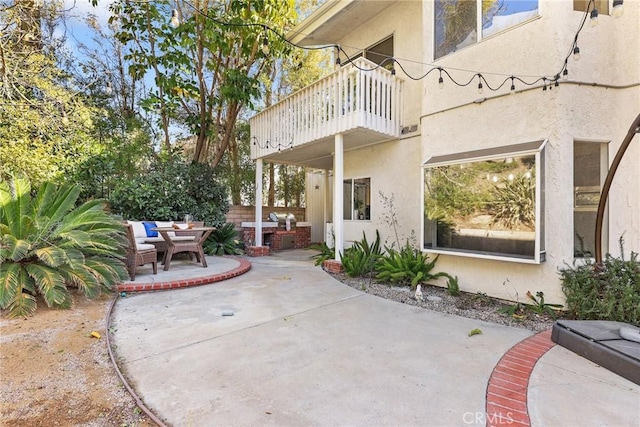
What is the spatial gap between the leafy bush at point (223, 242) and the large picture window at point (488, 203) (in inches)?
223

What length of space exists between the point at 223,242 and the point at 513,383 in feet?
26.2

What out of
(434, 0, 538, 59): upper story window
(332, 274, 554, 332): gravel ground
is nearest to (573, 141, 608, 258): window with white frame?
(332, 274, 554, 332): gravel ground

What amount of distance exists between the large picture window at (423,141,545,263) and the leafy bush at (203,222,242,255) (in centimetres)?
565

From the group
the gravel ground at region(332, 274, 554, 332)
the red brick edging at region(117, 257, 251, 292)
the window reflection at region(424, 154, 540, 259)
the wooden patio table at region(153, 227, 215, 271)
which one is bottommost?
the gravel ground at region(332, 274, 554, 332)

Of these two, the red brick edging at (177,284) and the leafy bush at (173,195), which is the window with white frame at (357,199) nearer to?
the red brick edging at (177,284)

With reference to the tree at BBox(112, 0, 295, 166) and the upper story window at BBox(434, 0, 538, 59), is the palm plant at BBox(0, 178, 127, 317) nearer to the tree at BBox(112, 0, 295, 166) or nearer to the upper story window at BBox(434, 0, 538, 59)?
the tree at BBox(112, 0, 295, 166)

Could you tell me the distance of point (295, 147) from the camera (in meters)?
7.69

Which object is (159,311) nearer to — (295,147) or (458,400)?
(458,400)

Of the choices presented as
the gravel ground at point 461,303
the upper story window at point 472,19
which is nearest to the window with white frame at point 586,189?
the gravel ground at point 461,303

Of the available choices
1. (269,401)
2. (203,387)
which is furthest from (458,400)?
(203,387)

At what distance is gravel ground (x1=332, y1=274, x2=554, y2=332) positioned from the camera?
389cm

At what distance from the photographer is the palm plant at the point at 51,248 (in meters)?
3.87

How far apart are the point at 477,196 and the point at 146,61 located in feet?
29.9

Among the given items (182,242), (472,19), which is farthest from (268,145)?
(472,19)
